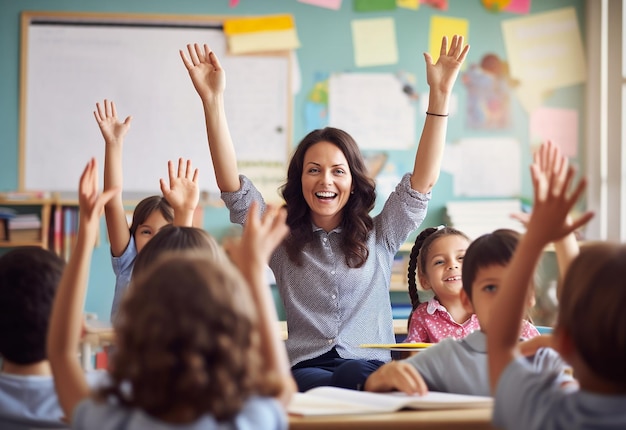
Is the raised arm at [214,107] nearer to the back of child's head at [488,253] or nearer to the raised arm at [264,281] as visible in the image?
the back of child's head at [488,253]

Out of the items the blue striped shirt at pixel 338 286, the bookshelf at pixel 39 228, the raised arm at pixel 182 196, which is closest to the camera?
the raised arm at pixel 182 196

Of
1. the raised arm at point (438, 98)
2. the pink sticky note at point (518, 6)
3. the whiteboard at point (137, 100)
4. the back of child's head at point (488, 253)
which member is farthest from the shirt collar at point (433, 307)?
the pink sticky note at point (518, 6)

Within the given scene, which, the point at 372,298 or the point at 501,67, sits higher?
the point at 501,67

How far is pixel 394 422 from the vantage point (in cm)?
134

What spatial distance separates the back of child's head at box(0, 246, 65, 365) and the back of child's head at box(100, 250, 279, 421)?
41 cm

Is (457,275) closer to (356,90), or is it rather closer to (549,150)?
(549,150)

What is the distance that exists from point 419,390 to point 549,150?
49 centimetres

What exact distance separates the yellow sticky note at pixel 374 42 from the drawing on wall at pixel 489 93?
485 mm

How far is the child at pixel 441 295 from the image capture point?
260 cm

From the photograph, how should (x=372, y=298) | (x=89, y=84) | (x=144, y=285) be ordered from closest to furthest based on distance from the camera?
1. (x=144, y=285)
2. (x=372, y=298)
3. (x=89, y=84)

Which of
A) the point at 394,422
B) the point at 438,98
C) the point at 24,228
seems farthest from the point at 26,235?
the point at 394,422

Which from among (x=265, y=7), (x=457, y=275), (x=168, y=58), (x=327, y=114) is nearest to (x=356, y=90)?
(x=327, y=114)

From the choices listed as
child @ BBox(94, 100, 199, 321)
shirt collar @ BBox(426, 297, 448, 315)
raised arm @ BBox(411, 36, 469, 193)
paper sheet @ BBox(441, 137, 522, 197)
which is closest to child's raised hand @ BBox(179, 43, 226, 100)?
child @ BBox(94, 100, 199, 321)

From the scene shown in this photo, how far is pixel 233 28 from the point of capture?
516 centimetres
